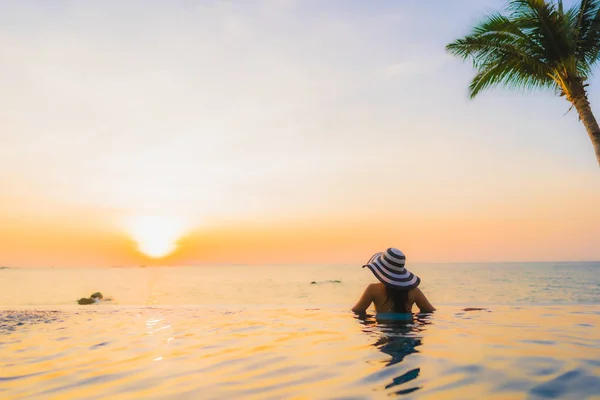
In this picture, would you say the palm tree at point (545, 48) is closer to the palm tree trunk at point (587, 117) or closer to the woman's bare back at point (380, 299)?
the palm tree trunk at point (587, 117)

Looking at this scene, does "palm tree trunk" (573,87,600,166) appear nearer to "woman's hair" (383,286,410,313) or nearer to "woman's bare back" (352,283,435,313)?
"woman's bare back" (352,283,435,313)

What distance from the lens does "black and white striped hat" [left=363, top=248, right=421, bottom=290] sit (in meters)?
7.88

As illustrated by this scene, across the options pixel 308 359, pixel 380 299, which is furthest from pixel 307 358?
pixel 380 299

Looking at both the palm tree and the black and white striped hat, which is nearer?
the black and white striped hat

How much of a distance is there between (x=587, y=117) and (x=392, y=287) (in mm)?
10528

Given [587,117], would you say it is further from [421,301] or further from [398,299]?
[398,299]

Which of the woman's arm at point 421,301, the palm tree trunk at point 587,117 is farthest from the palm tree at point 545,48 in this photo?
the woman's arm at point 421,301

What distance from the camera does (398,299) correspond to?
861 centimetres

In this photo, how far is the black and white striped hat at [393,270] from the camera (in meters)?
7.88

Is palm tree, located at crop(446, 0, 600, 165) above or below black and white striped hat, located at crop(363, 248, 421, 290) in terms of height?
above

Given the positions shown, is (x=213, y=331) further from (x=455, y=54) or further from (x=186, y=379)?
(x=455, y=54)

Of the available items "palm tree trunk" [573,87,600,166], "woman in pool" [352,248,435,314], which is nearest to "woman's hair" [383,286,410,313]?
"woman in pool" [352,248,435,314]

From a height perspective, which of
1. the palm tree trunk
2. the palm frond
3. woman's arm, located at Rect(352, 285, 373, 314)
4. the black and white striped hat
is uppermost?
the palm frond

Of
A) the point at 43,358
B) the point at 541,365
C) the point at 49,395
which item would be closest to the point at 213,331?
the point at 43,358
